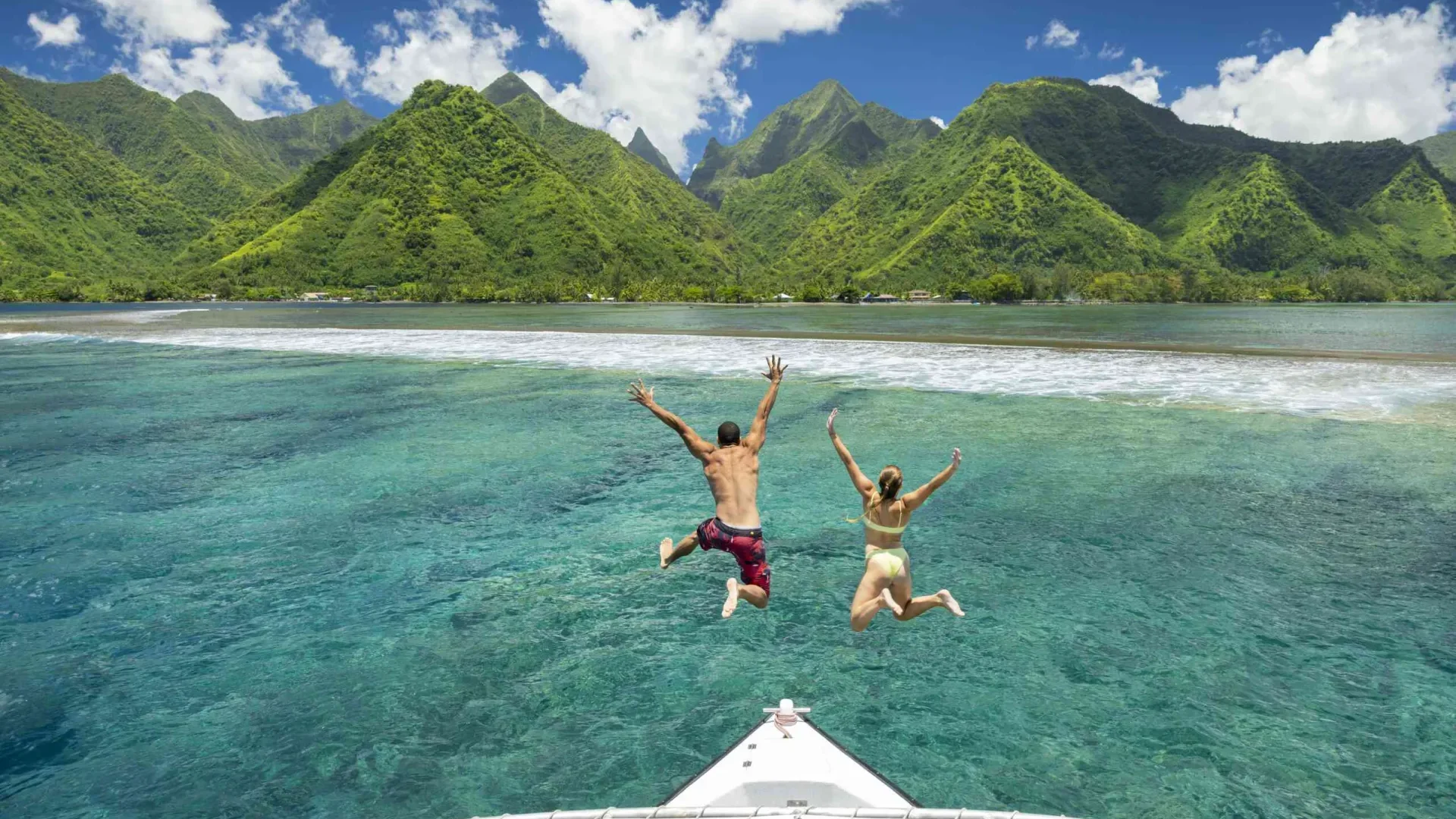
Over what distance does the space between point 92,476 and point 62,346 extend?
5382 cm

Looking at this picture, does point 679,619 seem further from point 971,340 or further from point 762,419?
point 971,340

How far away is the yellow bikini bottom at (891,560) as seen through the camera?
336 inches

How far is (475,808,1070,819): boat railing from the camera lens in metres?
5.02

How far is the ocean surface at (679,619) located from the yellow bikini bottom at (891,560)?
1.61 metres

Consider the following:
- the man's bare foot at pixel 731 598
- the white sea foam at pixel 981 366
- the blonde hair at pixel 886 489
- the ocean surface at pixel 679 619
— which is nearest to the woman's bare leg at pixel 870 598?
the blonde hair at pixel 886 489

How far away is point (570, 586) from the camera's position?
12516mm

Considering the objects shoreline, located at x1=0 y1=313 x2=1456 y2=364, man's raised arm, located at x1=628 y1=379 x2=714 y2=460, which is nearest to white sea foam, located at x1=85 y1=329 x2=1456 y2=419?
shoreline, located at x1=0 y1=313 x2=1456 y2=364

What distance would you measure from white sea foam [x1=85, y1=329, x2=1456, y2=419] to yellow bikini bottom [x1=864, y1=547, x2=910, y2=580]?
85.1 feet

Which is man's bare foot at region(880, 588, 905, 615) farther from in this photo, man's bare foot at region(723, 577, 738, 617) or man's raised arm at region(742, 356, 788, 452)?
man's raised arm at region(742, 356, 788, 452)

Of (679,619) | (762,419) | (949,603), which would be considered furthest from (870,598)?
(679,619)

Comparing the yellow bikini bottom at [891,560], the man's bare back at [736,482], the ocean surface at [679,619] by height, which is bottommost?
the ocean surface at [679,619]

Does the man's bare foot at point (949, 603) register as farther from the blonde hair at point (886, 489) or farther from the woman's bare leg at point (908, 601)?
the blonde hair at point (886, 489)

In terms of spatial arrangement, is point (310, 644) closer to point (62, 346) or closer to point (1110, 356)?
point (1110, 356)

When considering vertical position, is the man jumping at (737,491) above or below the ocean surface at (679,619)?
above
